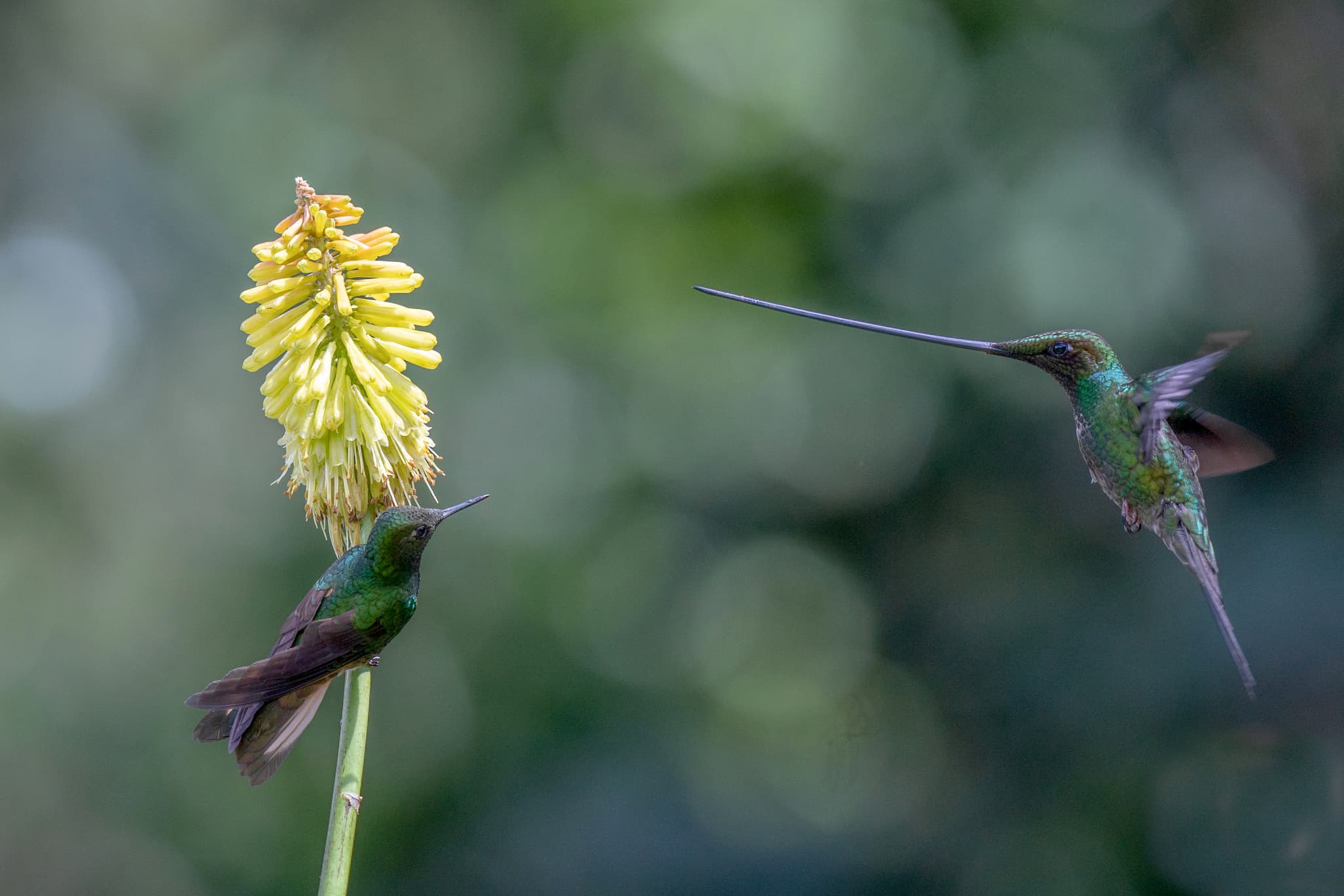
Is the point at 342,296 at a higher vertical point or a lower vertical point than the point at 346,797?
higher

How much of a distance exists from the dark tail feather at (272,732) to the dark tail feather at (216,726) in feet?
0.13

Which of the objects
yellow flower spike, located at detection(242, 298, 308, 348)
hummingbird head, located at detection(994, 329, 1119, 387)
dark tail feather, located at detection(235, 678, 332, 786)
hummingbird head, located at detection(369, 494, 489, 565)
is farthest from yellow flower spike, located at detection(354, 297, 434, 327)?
hummingbird head, located at detection(994, 329, 1119, 387)

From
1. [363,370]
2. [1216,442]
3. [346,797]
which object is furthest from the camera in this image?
[1216,442]

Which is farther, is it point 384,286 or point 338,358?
point 338,358

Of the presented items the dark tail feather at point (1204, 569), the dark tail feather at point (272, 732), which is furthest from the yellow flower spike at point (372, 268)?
the dark tail feather at point (1204, 569)

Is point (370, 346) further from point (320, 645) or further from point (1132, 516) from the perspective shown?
point (1132, 516)

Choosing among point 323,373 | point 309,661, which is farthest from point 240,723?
point 323,373

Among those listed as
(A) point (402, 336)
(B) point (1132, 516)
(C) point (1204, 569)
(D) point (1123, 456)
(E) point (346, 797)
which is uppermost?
(A) point (402, 336)

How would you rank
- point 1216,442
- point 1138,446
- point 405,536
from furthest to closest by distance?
point 1216,442 → point 1138,446 → point 405,536

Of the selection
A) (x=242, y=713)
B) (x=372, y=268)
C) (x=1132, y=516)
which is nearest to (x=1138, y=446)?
(x=1132, y=516)

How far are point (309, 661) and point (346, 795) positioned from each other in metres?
0.24

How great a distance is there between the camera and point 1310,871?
224 inches

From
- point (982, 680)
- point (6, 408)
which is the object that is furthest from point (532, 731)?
point (6, 408)

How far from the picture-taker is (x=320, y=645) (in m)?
1.60
